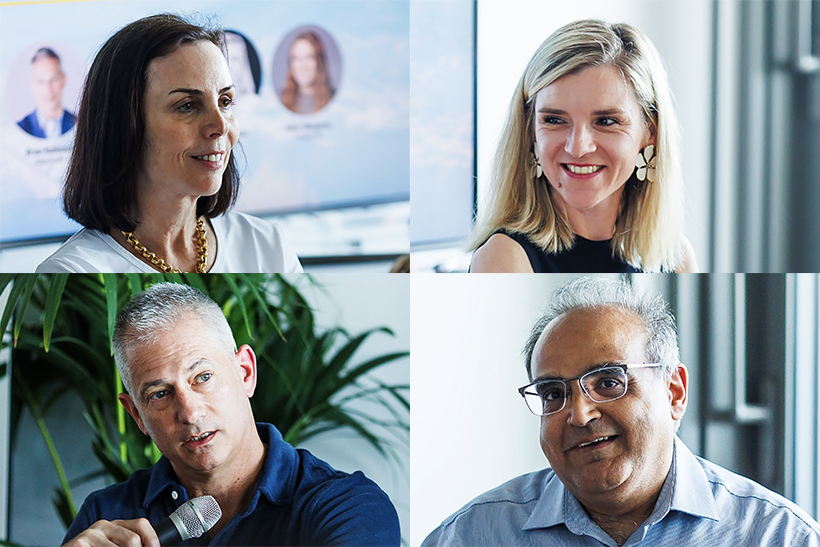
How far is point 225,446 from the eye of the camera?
6.31 ft

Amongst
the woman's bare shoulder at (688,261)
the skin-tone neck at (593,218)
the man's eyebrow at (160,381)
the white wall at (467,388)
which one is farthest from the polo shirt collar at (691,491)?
the man's eyebrow at (160,381)

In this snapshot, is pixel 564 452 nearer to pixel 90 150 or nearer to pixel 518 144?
pixel 518 144

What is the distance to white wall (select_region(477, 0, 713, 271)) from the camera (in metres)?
1.83

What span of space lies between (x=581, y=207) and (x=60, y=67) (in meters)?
1.46

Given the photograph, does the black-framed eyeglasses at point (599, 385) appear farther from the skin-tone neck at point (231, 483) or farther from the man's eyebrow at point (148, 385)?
the man's eyebrow at point (148, 385)

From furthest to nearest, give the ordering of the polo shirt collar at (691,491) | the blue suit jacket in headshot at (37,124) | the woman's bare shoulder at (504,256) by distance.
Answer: the blue suit jacket in headshot at (37,124), the woman's bare shoulder at (504,256), the polo shirt collar at (691,491)

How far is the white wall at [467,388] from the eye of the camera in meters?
1.87

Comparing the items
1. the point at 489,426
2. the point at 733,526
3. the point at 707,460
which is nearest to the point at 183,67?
the point at 489,426

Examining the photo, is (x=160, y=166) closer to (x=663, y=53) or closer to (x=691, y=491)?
(x=663, y=53)

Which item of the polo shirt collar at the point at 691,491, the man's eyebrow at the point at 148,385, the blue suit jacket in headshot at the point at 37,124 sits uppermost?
the blue suit jacket in headshot at the point at 37,124

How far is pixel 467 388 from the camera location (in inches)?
74.7

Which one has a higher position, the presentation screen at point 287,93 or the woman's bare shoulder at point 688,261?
the presentation screen at point 287,93

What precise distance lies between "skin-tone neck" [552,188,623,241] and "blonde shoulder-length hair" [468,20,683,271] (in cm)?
1

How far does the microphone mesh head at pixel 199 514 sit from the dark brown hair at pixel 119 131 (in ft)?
2.49
